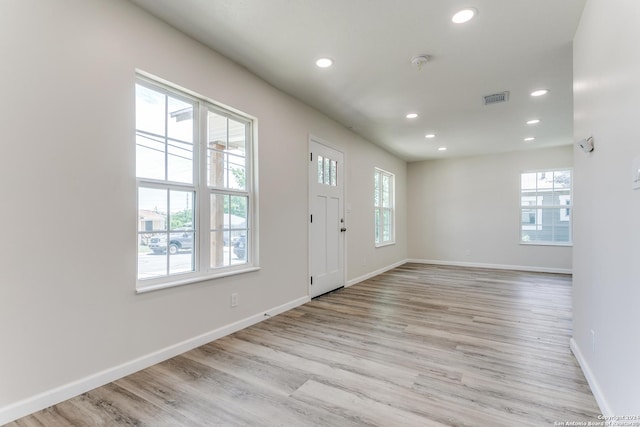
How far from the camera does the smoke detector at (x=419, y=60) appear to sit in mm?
2904

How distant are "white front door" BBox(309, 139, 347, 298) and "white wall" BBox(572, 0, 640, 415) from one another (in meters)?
2.81

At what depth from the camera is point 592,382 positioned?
197cm

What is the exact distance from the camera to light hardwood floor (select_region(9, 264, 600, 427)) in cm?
176

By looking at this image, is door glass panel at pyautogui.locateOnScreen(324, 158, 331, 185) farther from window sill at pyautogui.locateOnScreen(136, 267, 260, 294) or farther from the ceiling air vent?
the ceiling air vent

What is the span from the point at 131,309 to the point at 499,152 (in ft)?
23.8

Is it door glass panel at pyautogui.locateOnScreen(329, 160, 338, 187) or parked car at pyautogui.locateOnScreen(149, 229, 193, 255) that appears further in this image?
door glass panel at pyautogui.locateOnScreen(329, 160, 338, 187)

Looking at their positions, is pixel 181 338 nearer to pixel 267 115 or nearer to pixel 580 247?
pixel 267 115

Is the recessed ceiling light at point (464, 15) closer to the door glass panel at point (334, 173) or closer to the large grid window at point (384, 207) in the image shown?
the door glass panel at point (334, 173)

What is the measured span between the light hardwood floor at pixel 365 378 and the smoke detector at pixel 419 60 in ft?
8.43

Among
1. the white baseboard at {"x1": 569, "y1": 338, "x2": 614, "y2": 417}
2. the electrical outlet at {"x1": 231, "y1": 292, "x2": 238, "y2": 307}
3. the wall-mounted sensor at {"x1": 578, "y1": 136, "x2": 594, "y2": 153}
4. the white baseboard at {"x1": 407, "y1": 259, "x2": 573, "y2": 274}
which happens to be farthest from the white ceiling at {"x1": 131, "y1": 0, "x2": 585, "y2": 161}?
the white baseboard at {"x1": 407, "y1": 259, "x2": 573, "y2": 274}

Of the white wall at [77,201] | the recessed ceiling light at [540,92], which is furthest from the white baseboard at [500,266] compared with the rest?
the white wall at [77,201]

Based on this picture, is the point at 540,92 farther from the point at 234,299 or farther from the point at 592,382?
the point at 234,299

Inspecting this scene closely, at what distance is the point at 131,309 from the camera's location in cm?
225

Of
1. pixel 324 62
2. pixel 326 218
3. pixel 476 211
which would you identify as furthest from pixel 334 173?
pixel 476 211
